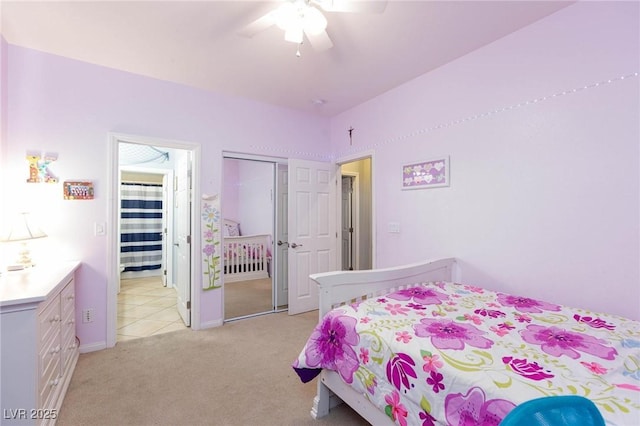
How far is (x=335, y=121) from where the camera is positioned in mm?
4031

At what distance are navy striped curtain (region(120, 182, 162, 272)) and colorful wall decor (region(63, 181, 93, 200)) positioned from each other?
128 inches

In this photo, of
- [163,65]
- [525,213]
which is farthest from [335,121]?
[525,213]

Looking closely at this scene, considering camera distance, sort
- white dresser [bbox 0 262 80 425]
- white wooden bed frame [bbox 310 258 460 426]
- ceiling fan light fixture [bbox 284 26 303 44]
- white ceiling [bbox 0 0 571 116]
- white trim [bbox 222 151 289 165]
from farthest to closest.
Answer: white trim [bbox 222 151 289 165] < white ceiling [bbox 0 0 571 116] < ceiling fan light fixture [bbox 284 26 303 44] < white wooden bed frame [bbox 310 258 460 426] < white dresser [bbox 0 262 80 425]

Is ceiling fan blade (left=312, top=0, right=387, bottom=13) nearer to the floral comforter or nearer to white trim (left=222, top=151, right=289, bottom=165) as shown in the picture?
the floral comforter

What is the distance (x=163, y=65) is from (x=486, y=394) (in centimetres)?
329

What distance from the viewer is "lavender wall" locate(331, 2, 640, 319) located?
1724 millimetres

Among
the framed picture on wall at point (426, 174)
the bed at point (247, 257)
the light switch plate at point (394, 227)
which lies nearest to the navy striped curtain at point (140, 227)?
the bed at point (247, 257)

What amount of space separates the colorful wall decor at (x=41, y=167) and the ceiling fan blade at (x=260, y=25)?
6.62ft

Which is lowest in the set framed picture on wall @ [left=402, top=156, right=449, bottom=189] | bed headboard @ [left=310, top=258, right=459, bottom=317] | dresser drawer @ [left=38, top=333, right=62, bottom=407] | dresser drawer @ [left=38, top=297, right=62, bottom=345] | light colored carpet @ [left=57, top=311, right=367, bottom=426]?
light colored carpet @ [left=57, top=311, right=367, bottom=426]

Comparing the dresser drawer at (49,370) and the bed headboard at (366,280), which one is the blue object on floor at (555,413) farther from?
the dresser drawer at (49,370)

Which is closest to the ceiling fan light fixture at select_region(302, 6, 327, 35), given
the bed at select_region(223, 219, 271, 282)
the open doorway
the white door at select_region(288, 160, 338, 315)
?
the white door at select_region(288, 160, 338, 315)

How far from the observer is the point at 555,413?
58 cm

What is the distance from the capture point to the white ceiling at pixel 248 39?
1937 mm

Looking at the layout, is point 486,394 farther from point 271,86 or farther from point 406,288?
point 271,86
